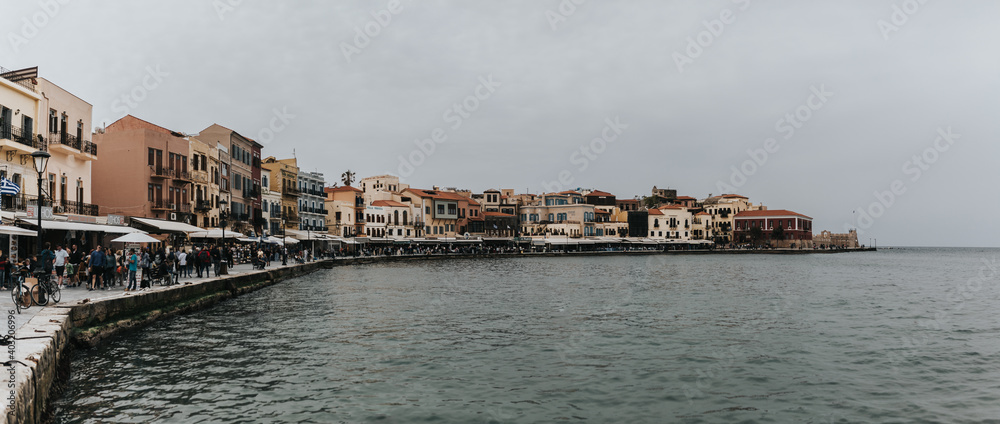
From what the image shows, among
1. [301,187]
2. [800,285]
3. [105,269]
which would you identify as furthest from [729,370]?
[301,187]

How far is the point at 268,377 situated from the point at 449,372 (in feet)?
12.3

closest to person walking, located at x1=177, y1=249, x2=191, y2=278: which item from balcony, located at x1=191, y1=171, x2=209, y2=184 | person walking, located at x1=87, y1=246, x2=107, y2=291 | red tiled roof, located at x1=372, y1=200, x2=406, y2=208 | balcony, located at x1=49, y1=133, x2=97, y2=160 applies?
person walking, located at x1=87, y1=246, x2=107, y2=291

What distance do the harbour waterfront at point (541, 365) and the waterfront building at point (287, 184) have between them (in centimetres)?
4855

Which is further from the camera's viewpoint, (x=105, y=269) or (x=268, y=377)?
(x=105, y=269)

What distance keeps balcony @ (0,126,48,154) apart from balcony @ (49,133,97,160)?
30.8 inches

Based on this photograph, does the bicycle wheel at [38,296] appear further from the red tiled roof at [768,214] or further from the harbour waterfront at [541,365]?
the red tiled roof at [768,214]

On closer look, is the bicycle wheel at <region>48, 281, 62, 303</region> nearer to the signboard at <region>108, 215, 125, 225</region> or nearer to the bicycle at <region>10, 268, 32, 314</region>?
the bicycle at <region>10, 268, 32, 314</region>

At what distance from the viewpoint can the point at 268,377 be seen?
13828 millimetres

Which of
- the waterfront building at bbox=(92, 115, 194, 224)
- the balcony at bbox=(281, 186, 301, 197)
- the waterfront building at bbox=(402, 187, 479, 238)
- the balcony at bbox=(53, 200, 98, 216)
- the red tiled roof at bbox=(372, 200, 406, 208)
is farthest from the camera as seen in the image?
the waterfront building at bbox=(402, 187, 479, 238)

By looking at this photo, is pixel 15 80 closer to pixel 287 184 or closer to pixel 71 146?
pixel 71 146

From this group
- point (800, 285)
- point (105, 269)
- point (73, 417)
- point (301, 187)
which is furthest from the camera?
point (301, 187)

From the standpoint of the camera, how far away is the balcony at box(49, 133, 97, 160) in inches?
1227

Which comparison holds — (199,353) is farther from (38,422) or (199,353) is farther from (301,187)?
(301,187)

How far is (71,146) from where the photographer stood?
32438 millimetres
